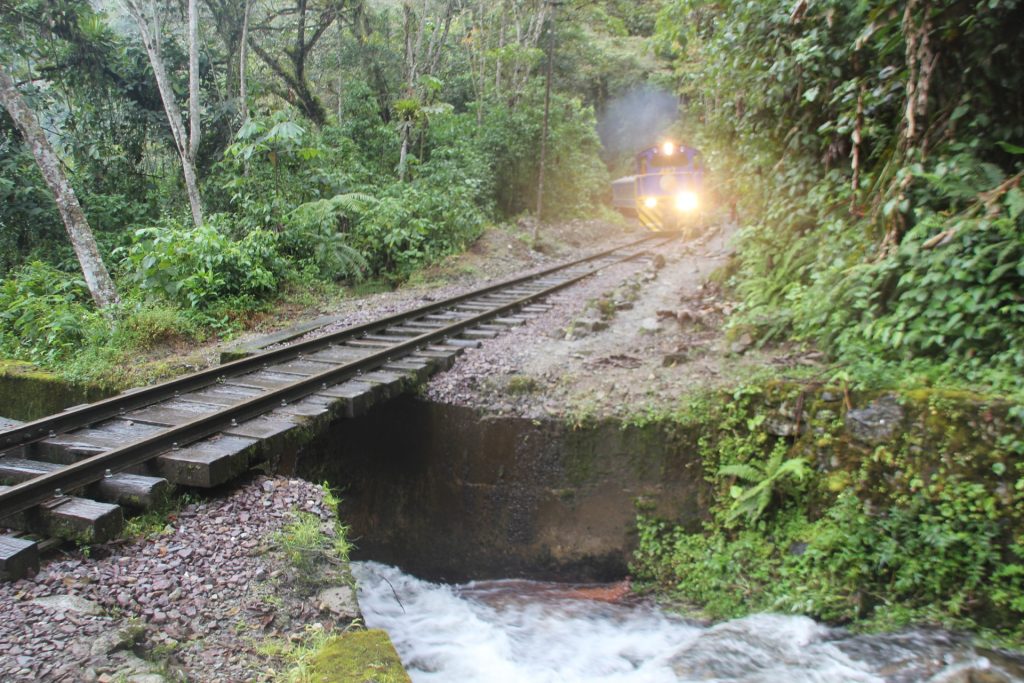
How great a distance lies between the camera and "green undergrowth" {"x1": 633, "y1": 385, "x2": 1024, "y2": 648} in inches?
144

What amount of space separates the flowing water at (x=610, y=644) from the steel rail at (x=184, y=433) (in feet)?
5.04

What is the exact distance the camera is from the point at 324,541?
11.8ft

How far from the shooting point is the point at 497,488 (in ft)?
18.3

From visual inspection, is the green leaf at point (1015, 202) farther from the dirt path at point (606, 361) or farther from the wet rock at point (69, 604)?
the wet rock at point (69, 604)

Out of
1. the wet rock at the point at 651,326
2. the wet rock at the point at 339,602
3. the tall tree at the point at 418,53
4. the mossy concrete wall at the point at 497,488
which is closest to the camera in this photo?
the wet rock at the point at 339,602

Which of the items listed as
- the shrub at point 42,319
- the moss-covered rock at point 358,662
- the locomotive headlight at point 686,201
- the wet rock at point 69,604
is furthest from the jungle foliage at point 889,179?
the locomotive headlight at point 686,201

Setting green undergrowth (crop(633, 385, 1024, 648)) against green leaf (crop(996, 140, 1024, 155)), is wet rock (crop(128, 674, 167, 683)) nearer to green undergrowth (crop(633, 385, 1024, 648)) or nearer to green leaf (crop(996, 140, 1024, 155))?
green undergrowth (crop(633, 385, 1024, 648))

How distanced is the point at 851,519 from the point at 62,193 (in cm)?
1008

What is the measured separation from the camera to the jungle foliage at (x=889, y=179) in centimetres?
436

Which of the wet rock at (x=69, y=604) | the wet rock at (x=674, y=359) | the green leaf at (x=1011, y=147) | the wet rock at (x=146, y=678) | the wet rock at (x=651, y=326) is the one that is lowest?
the wet rock at (x=146, y=678)

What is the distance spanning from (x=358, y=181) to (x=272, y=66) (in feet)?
16.0

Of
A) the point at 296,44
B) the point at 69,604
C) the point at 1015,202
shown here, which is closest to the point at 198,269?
the point at 69,604

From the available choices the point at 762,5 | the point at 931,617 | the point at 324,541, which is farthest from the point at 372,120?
the point at 931,617

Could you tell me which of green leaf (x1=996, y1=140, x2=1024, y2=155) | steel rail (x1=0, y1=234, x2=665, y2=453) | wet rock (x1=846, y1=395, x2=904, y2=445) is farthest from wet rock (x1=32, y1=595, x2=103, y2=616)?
green leaf (x1=996, y1=140, x2=1024, y2=155)
